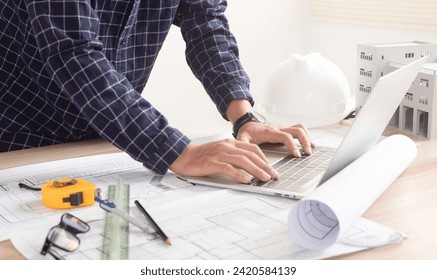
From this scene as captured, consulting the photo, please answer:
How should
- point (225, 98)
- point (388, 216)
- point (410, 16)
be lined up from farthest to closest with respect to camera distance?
point (410, 16), point (225, 98), point (388, 216)

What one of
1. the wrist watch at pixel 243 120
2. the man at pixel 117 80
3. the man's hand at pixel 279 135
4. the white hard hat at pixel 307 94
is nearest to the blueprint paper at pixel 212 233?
the man at pixel 117 80

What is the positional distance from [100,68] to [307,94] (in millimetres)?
536

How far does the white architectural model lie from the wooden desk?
70 millimetres

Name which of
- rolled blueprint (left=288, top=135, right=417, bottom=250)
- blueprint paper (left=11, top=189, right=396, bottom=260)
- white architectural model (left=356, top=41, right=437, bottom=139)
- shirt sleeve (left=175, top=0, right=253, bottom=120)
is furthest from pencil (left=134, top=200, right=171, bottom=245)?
white architectural model (left=356, top=41, right=437, bottom=139)

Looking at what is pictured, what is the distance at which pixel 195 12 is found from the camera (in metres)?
1.57

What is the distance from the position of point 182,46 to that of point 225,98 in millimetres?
1648

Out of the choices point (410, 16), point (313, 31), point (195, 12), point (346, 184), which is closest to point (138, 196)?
point (346, 184)

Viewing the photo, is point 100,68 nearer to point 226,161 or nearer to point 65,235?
point 226,161

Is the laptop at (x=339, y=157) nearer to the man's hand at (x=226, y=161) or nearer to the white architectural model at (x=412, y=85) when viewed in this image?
the man's hand at (x=226, y=161)

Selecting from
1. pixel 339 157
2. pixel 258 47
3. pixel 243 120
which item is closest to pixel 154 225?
pixel 339 157

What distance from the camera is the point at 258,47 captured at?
3.32 m

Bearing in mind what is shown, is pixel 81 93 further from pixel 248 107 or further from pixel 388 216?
pixel 388 216

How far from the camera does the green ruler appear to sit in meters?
0.80

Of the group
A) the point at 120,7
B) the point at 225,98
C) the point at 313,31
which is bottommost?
the point at 313,31
